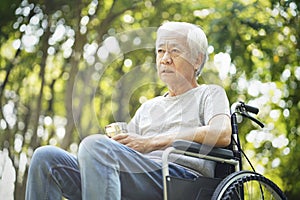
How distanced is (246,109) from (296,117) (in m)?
2.81

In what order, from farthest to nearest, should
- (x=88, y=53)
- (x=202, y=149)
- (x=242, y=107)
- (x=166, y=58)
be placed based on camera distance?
(x=88, y=53) < (x=242, y=107) < (x=166, y=58) < (x=202, y=149)

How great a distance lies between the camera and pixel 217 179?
192cm

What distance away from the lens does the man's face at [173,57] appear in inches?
81.3

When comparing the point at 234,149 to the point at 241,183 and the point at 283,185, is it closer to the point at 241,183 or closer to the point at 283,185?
the point at 241,183

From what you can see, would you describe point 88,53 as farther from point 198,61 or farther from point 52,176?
point 52,176

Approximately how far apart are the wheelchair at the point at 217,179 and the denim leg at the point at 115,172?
0.22ft

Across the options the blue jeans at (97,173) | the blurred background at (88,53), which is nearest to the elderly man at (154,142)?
the blue jeans at (97,173)

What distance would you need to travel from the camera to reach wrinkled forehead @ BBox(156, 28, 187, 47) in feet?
6.77

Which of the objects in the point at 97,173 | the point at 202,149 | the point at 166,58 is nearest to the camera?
the point at 97,173

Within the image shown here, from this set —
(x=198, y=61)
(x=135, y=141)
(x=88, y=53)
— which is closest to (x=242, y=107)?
(x=198, y=61)

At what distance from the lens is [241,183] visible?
183 centimetres

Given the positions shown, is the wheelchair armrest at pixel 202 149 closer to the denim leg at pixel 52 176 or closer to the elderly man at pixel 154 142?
the elderly man at pixel 154 142

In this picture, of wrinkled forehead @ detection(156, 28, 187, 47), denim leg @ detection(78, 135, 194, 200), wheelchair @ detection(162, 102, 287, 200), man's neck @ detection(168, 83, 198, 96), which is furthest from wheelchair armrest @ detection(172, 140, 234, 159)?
wrinkled forehead @ detection(156, 28, 187, 47)

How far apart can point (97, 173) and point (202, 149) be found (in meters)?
0.35
